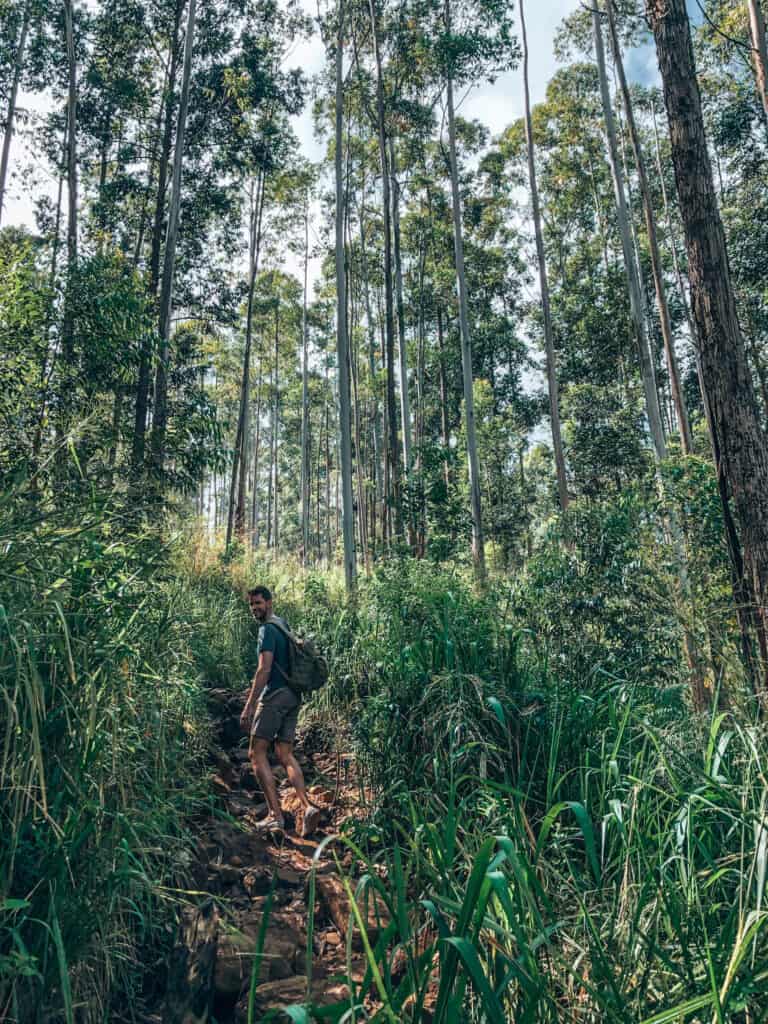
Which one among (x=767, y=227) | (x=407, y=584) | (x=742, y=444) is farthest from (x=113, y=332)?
(x=767, y=227)

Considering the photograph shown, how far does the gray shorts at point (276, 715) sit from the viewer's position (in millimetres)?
3955

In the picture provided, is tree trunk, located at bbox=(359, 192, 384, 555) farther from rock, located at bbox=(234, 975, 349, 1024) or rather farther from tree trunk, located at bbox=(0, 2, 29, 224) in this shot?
rock, located at bbox=(234, 975, 349, 1024)

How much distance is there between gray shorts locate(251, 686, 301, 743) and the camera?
13.0 ft

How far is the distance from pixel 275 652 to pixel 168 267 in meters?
6.81

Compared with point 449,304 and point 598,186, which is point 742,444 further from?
point 598,186

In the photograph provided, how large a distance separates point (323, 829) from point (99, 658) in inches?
88.5

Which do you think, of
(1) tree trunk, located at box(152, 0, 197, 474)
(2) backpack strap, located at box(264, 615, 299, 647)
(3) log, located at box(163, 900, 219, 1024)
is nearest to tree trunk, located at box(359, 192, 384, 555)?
(1) tree trunk, located at box(152, 0, 197, 474)

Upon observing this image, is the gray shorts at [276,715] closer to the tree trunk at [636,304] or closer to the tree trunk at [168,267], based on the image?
the tree trunk at [168,267]

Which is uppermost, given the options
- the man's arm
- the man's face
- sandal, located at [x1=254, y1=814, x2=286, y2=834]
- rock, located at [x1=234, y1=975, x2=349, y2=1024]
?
the man's face

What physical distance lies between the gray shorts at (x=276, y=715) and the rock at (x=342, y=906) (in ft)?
3.85

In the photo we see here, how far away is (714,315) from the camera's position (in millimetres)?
3279

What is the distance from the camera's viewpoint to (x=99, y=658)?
82.0 inches

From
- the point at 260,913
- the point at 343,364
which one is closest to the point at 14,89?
the point at 343,364

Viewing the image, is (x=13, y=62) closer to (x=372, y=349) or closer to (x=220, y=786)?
(x=372, y=349)
